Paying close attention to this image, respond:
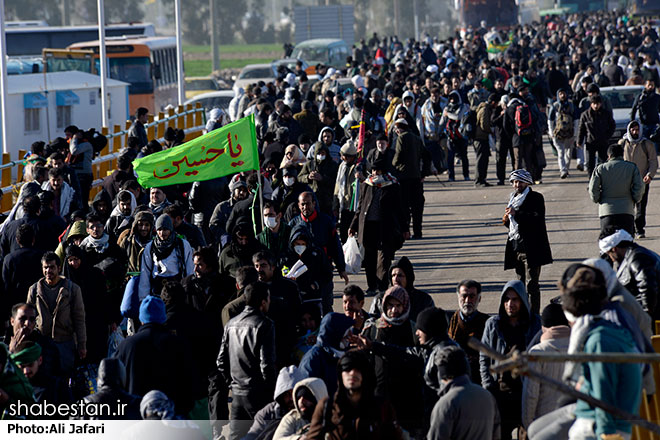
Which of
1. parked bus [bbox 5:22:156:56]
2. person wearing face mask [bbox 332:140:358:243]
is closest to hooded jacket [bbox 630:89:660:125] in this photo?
person wearing face mask [bbox 332:140:358:243]

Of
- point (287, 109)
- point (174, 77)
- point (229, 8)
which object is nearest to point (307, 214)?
point (287, 109)

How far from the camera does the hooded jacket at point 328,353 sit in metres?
7.86

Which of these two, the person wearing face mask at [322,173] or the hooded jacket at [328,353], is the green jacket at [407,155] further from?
the hooded jacket at [328,353]

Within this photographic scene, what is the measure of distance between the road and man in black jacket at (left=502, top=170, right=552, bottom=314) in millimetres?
651

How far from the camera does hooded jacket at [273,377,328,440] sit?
7117 millimetres

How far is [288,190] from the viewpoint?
44.7 ft

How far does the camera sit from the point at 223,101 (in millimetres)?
34969

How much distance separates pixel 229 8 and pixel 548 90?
68.6 meters

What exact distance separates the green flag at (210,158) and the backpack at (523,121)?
895 cm

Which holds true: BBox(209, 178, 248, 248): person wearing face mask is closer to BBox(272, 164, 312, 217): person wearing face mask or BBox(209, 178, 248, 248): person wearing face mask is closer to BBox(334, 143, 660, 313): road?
BBox(272, 164, 312, 217): person wearing face mask

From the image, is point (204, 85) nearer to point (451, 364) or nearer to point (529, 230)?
point (529, 230)

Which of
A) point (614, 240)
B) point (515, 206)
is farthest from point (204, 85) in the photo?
point (614, 240)

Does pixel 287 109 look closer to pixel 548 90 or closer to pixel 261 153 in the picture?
pixel 261 153

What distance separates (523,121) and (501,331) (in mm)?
12666
